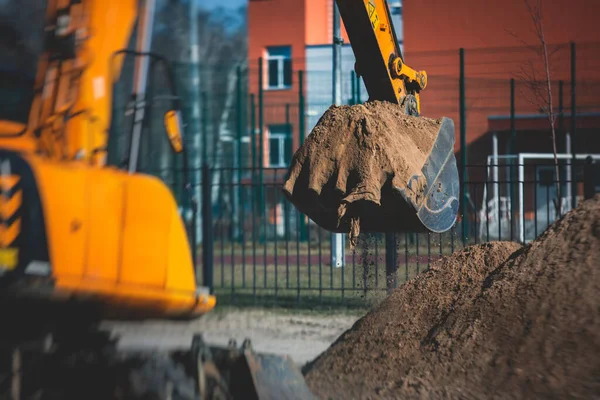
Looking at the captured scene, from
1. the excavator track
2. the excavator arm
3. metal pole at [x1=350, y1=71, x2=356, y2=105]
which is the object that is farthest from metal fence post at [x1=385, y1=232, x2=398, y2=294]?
the excavator track

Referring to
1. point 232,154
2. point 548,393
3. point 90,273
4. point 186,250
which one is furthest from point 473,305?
point 232,154

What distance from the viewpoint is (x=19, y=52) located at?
291cm

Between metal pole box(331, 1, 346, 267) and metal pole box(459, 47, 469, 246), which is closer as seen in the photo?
metal pole box(459, 47, 469, 246)

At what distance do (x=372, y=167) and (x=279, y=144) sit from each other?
10.3 m

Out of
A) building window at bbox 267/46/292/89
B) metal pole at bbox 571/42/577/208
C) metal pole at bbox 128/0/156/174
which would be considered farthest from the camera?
building window at bbox 267/46/292/89

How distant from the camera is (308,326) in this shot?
9250 millimetres

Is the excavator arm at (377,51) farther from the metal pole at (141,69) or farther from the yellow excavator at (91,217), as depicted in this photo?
the metal pole at (141,69)

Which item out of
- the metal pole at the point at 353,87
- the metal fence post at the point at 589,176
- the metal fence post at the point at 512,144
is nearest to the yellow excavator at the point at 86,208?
the metal fence post at the point at 589,176

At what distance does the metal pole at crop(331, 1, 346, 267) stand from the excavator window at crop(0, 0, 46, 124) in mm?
8229

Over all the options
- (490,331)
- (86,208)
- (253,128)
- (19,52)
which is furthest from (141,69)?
(253,128)

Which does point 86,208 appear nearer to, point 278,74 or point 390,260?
point 390,260

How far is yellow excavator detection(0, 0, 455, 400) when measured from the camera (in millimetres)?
2857

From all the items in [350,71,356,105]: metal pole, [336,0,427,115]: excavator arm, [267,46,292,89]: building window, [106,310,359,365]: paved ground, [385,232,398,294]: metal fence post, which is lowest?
[106,310,359,365]: paved ground

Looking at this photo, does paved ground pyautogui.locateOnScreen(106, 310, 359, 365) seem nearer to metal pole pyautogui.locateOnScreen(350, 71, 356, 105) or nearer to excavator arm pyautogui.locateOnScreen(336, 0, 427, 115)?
excavator arm pyautogui.locateOnScreen(336, 0, 427, 115)
